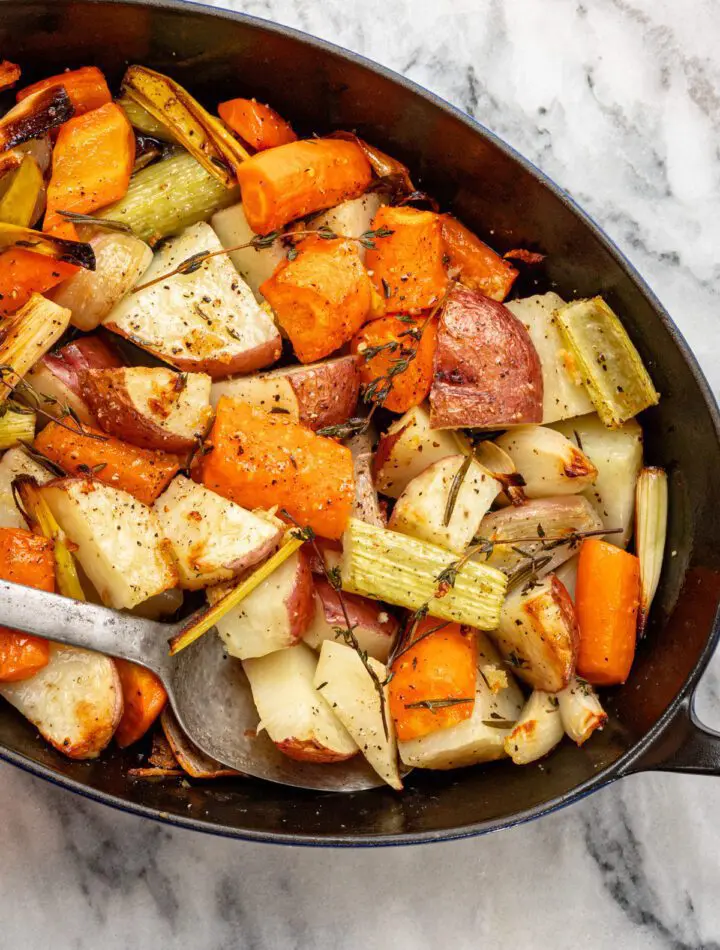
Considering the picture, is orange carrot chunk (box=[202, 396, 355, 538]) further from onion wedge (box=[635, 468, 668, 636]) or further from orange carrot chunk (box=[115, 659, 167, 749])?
onion wedge (box=[635, 468, 668, 636])

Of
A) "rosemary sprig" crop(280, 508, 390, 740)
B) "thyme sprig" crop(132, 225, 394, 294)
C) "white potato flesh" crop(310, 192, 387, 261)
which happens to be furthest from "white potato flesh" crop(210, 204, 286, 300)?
"rosemary sprig" crop(280, 508, 390, 740)

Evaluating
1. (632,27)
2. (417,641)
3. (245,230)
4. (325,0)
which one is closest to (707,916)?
(417,641)

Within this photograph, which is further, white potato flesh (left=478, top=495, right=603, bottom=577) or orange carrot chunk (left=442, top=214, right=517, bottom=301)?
orange carrot chunk (left=442, top=214, right=517, bottom=301)

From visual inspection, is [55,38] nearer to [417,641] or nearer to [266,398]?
[266,398]

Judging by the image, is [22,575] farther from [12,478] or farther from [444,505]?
[444,505]

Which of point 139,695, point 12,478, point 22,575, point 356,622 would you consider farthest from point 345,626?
point 12,478

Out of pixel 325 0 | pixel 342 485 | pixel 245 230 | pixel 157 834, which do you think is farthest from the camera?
pixel 325 0
